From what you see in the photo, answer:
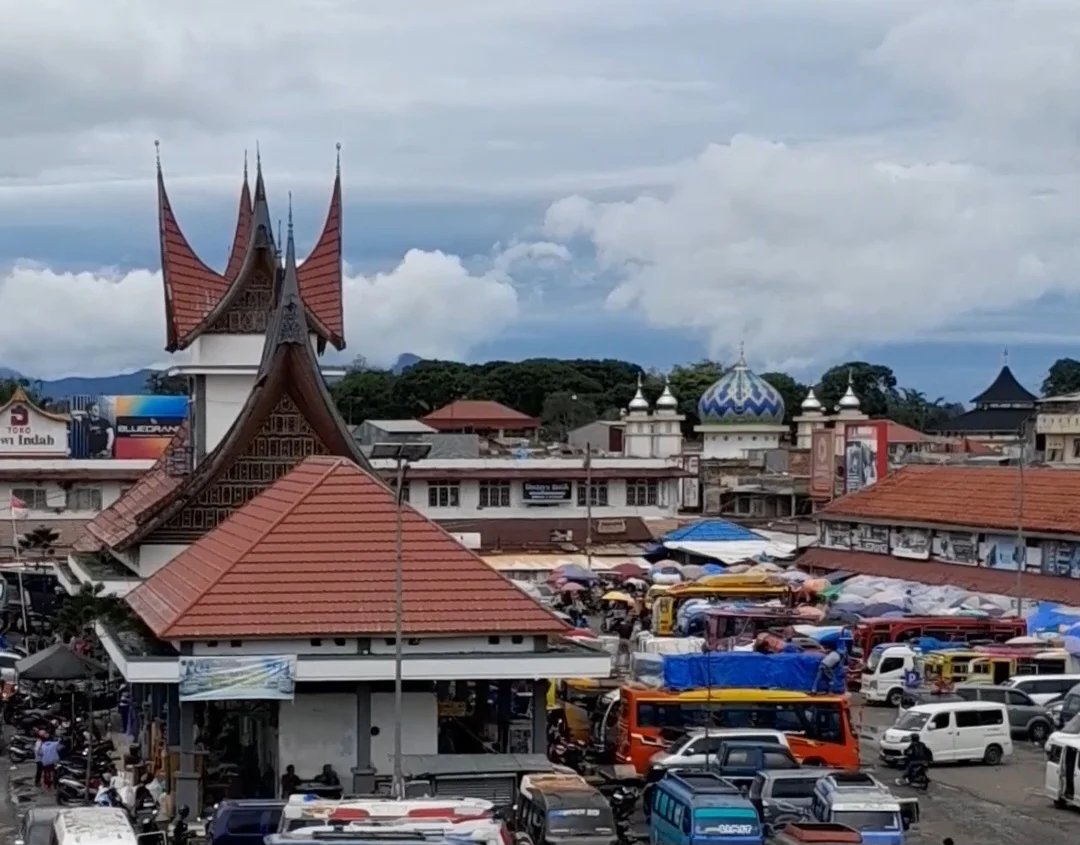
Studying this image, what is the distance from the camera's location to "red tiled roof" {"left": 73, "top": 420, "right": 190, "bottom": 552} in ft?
118

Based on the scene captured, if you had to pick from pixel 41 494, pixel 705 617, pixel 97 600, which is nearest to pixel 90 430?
pixel 41 494

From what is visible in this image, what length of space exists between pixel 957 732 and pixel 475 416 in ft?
256

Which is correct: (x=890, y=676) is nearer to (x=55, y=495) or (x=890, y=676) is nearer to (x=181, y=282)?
(x=181, y=282)

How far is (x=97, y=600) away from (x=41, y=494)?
29745 millimetres

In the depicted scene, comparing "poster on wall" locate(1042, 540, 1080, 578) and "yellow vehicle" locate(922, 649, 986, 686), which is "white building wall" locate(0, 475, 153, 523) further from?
"yellow vehicle" locate(922, 649, 986, 686)

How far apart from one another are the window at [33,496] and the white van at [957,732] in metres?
35.8

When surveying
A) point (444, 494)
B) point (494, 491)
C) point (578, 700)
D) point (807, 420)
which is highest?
point (807, 420)

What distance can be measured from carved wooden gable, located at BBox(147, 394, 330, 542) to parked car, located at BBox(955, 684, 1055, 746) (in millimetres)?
12620

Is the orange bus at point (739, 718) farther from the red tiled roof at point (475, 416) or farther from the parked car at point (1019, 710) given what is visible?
the red tiled roof at point (475, 416)

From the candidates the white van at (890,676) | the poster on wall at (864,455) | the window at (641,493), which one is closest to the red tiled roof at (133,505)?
the white van at (890,676)

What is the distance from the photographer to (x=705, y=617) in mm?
41250

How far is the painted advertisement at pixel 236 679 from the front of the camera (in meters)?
22.8

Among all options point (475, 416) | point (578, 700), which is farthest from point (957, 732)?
point (475, 416)

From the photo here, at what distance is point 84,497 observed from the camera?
58.4 metres
